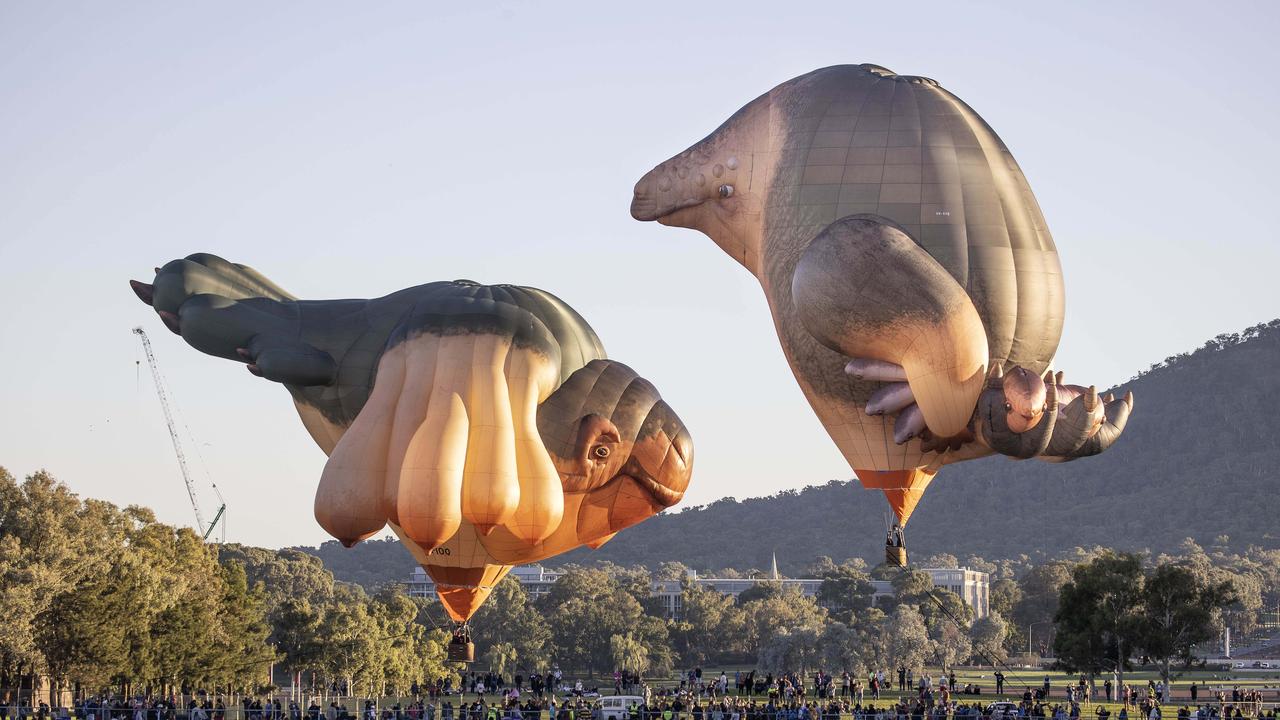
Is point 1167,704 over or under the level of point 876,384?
under

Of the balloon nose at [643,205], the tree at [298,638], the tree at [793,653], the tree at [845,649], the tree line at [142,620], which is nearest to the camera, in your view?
the balloon nose at [643,205]

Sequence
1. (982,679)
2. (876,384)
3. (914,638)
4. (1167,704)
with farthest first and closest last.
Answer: (914,638), (982,679), (1167,704), (876,384)

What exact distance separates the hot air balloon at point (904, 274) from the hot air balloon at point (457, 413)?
346cm

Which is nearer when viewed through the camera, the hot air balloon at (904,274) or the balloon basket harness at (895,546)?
the hot air balloon at (904,274)

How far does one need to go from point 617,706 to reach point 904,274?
19.0 meters

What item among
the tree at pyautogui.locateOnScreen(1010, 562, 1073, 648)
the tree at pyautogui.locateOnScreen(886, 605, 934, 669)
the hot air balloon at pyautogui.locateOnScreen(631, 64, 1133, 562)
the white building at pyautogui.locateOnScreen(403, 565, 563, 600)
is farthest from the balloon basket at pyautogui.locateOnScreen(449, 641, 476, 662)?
the white building at pyautogui.locateOnScreen(403, 565, 563, 600)

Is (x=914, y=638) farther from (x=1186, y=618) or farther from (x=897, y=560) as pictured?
(x=897, y=560)

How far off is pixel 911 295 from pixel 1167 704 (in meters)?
24.7

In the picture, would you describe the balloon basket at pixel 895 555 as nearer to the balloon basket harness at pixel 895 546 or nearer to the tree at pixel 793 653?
the balloon basket harness at pixel 895 546

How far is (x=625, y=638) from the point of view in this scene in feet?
269

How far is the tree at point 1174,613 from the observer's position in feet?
166

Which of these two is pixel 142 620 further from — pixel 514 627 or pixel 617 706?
pixel 514 627

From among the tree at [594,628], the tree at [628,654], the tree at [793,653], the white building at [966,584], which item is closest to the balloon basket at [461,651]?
the tree at [793,653]

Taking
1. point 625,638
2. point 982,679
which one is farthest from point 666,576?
point 982,679
